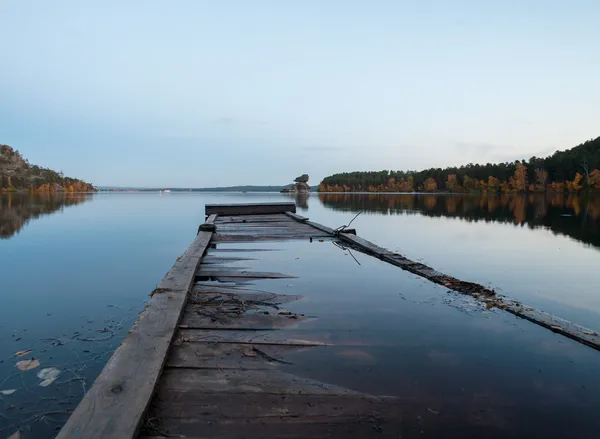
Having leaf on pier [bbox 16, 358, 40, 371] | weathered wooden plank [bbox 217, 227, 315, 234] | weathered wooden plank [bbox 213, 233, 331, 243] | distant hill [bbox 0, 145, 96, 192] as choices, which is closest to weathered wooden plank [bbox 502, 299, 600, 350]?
leaf on pier [bbox 16, 358, 40, 371]

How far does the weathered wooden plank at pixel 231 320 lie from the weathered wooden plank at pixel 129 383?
16 cm

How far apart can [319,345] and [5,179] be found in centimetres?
15979

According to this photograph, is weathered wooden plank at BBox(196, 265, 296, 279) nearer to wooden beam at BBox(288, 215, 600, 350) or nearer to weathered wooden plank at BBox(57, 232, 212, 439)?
weathered wooden plank at BBox(57, 232, 212, 439)

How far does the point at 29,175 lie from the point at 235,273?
19482cm

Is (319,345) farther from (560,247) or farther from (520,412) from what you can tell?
(560,247)

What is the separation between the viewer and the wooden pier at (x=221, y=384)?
2.04 m

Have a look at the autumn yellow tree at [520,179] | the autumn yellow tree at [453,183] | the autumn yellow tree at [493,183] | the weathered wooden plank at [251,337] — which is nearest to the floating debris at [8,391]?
the weathered wooden plank at [251,337]

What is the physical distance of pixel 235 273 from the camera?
20.1 ft

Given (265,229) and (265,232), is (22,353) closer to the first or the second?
(265,232)

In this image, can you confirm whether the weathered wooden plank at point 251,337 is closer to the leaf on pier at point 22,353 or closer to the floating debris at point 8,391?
the floating debris at point 8,391

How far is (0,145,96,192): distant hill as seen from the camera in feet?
474

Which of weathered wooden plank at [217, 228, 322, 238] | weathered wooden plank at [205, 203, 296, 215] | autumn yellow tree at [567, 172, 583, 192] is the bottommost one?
weathered wooden plank at [217, 228, 322, 238]

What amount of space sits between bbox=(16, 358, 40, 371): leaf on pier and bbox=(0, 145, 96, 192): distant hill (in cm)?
15839

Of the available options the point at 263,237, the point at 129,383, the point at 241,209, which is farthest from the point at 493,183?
the point at 129,383
